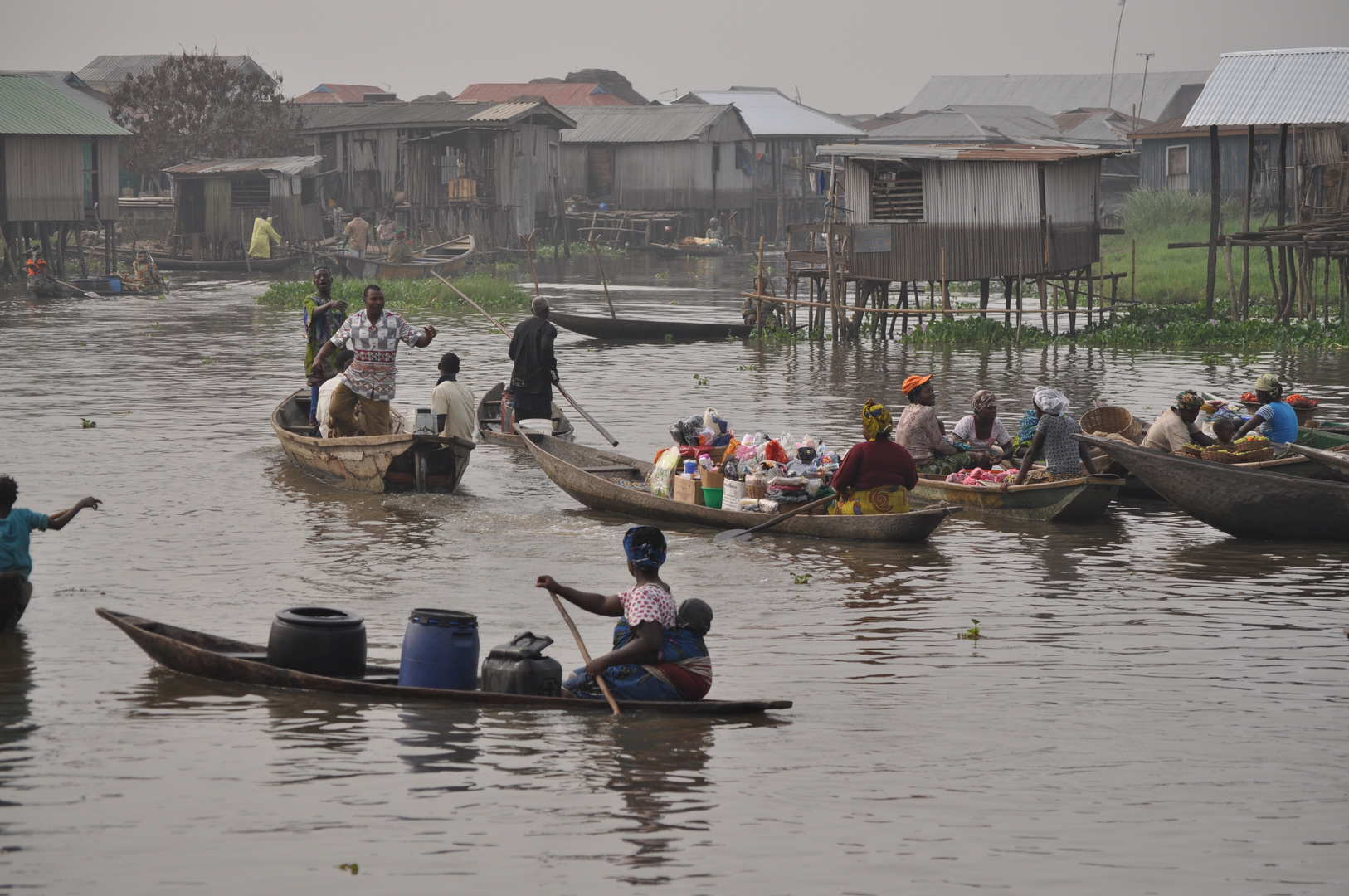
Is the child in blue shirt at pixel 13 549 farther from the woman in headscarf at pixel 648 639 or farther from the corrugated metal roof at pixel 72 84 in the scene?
the corrugated metal roof at pixel 72 84

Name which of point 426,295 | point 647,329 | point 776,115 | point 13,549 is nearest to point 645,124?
point 776,115

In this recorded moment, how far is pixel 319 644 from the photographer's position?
7.63 meters

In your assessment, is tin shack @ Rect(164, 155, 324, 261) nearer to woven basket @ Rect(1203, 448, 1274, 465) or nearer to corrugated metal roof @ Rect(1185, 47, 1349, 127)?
corrugated metal roof @ Rect(1185, 47, 1349, 127)

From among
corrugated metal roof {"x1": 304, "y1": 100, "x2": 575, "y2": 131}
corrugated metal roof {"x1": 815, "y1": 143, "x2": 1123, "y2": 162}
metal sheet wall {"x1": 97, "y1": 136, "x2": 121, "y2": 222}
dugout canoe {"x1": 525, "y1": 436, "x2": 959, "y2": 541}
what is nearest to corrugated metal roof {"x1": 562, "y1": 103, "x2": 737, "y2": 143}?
corrugated metal roof {"x1": 304, "y1": 100, "x2": 575, "y2": 131}

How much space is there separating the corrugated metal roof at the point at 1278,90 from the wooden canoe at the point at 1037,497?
583 inches

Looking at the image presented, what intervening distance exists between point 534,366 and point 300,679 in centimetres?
817

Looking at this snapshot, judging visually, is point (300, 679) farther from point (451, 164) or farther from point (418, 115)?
point (418, 115)

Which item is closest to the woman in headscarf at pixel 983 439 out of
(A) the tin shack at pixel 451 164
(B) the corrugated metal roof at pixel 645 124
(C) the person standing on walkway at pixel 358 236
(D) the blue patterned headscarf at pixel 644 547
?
(D) the blue patterned headscarf at pixel 644 547

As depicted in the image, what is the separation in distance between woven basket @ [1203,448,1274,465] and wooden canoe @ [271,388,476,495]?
20.3ft

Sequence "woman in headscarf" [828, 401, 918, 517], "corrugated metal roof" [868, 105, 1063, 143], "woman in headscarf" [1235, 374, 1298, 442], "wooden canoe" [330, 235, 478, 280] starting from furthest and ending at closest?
"corrugated metal roof" [868, 105, 1063, 143], "wooden canoe" [330, 235, 478, 280], "woman in headscarf" [1235, 374, 1298, 442], "woman in headscarf" [828, 401, 918, 517]

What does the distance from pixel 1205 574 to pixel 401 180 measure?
40.8 meters

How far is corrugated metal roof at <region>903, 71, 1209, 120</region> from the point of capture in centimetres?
6662

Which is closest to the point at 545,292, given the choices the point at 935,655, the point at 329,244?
the point at 329,244

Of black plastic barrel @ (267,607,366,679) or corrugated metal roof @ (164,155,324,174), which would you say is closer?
black plastic barrel @ (267,607,366,679)
